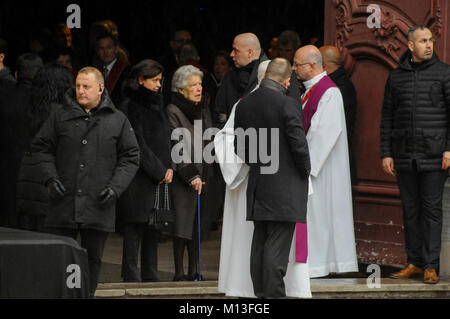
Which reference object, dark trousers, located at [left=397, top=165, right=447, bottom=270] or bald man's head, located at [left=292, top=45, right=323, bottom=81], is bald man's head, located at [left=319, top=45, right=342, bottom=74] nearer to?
bald man's head, located at [left=292, top=45, right=323, bottom=81]

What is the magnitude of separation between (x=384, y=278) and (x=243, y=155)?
1892 millimetres

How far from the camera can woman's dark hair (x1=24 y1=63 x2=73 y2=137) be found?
984cm

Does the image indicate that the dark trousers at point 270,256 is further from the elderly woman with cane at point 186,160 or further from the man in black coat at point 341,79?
the man in black coat at point 341,79

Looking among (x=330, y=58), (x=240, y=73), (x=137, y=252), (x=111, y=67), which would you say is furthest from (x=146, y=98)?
(x=111, y=67)

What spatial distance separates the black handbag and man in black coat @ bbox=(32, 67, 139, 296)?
0.95 metres

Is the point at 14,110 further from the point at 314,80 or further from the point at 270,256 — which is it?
the point at 270,256

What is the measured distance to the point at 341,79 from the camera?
10938 millimetres

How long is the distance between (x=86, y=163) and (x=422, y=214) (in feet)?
9.77

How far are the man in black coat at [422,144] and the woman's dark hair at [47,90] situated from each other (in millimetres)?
2729

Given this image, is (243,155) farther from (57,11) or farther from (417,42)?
(57,11)

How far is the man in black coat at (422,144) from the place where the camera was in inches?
389

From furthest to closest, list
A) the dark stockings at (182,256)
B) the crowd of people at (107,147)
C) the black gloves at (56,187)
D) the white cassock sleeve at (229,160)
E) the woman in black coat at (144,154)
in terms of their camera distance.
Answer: the dark stockings at (182,256), the woman in black coat at (144,154), the white cassock sleeve at (229,160), the crowd of people at (107,147), the black gloves at (56,187)

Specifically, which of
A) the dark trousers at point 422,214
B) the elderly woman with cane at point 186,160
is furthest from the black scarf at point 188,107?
the dark trousers at point 422,214

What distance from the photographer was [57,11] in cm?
1614
